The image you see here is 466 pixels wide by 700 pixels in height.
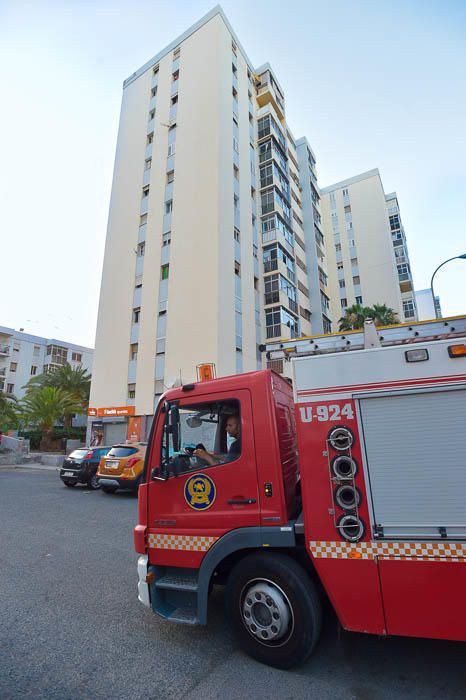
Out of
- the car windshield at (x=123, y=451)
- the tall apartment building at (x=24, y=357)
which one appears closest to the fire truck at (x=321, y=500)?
the car windshield at (x=123, y=451)

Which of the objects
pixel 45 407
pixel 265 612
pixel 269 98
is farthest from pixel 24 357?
pixel 265 612

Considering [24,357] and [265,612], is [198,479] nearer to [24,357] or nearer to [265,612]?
[265,612]

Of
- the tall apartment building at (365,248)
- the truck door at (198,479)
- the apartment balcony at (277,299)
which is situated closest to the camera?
the truck door at (198,479)

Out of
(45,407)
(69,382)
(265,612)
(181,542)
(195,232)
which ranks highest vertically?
(195,232)

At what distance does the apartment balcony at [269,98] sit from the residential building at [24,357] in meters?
37.6

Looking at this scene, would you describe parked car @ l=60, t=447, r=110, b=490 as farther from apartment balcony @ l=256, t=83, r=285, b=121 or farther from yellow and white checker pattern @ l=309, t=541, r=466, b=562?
apartment balcony @ l=256, t=83, r=285, b=121

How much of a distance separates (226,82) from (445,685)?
3560 centimetres

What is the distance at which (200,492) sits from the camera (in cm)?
329

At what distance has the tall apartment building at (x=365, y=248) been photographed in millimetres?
44469

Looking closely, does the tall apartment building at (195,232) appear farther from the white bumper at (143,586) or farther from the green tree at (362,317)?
the white bumper at (143,586)

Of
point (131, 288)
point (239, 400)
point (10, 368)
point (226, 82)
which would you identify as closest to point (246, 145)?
point (226, 82)

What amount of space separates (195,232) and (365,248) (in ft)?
95.7

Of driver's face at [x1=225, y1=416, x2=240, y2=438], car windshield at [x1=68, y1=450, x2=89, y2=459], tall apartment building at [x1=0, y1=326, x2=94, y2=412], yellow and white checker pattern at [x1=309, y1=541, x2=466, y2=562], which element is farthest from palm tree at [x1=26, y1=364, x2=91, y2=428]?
yellow and white checker pattern at [x1=309, y1=541, x2=466, y2=562]

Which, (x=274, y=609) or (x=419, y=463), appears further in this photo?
(x=274, y=609)
